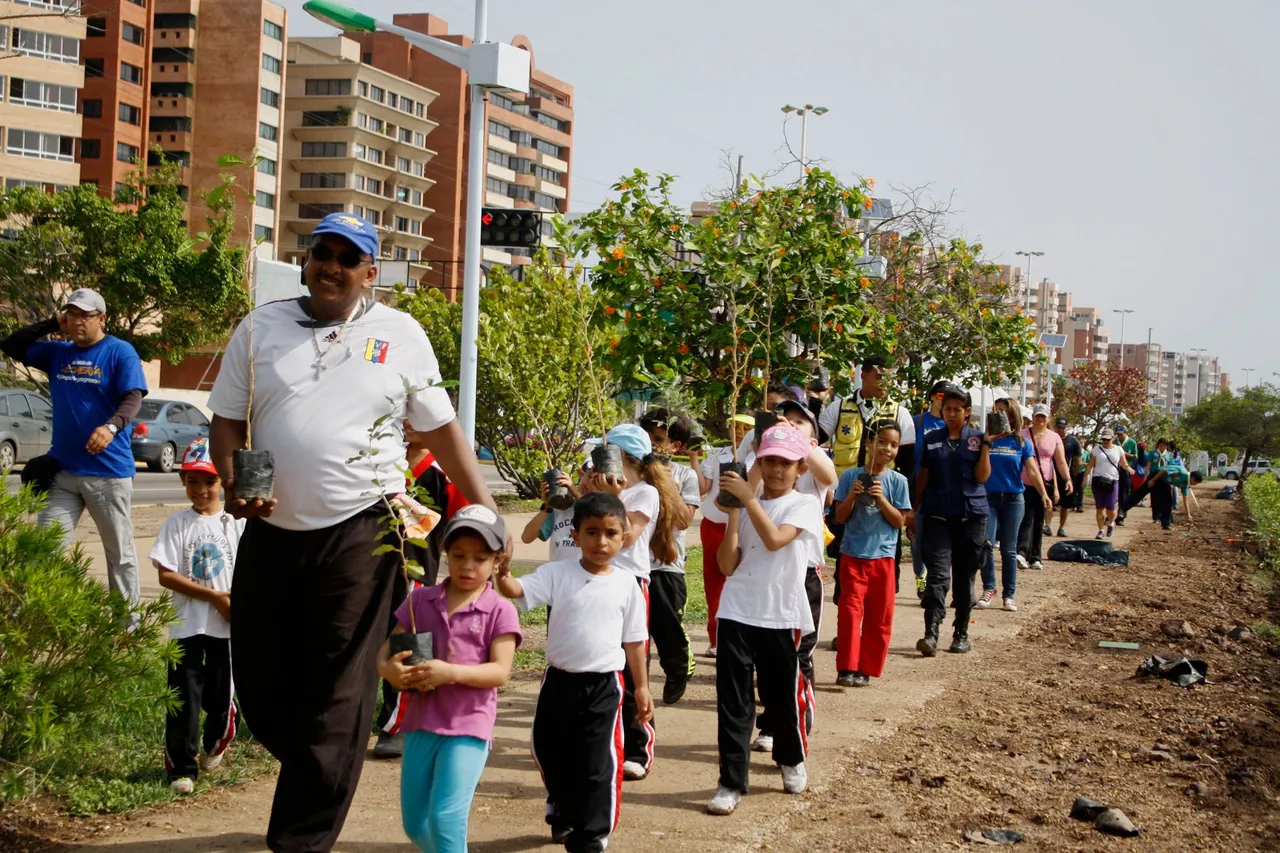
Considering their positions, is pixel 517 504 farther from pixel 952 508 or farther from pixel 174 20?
pixel 174 20

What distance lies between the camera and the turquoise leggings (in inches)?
163

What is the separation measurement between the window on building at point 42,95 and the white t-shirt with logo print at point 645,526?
2224 inches

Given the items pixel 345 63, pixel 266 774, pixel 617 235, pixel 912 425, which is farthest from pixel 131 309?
pixel 345 63

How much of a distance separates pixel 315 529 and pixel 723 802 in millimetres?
2380

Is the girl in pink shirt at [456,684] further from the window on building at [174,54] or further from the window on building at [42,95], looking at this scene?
the window on building at [174,54]

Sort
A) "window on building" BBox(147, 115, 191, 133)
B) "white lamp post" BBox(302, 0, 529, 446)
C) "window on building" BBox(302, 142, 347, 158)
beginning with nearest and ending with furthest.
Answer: "white lamp post" BBox(302, 0, 529, 446), "window on building" BBox(147, 115, 191, 133), "window on building" BBox(302, 142, 347, 158)

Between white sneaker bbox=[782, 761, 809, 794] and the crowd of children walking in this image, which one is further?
white sneaker bbox=[782, 761, 809, 794]

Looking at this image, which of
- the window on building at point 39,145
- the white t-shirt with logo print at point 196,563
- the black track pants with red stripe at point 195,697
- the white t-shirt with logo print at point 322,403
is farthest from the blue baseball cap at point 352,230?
the window on building at point 39,145

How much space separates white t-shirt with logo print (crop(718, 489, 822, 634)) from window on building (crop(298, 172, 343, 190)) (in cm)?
7573

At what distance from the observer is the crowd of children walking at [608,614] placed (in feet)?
13.9

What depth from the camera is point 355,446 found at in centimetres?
413

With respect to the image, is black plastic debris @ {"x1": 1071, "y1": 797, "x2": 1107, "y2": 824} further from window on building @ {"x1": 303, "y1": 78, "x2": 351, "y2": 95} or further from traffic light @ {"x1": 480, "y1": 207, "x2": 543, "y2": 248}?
window on building @ {"x1": 303, "y1": 78, "x2": 351, "y2": 95}

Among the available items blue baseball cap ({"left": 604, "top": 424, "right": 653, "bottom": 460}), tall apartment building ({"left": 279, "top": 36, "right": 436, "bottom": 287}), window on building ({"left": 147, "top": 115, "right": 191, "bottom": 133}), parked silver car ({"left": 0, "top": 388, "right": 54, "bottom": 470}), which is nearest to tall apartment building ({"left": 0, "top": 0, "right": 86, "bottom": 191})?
window on building ({"left": 147, "top": 115, "right": 191, "bottom": 133})

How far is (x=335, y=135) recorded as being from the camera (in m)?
78.7
